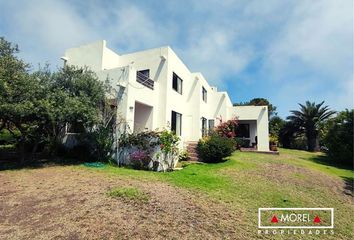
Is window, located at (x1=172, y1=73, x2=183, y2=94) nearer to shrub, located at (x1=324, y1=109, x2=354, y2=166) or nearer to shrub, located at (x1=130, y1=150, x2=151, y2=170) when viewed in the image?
shrub, located at (x1=130, y1=150, x2=151, y2=170)

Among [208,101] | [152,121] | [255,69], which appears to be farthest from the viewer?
[208,101]

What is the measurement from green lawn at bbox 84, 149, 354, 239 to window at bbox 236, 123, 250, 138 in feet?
45.6

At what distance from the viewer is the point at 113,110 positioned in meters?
13.6

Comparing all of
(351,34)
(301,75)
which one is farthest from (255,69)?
(351,34)

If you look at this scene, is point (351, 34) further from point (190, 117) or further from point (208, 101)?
point (208, 101)

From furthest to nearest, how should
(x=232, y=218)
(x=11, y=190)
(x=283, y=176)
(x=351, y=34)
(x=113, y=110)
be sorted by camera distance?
1. (x=113, y=110)
2. (x=283, y=176)
3. (x=351, y=34)
4. (x=11, y=190)
5. (x=232, y=218)

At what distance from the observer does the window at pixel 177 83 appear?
18169 mm

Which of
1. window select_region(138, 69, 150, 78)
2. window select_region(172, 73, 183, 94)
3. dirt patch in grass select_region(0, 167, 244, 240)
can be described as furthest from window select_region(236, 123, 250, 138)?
dirt patch in grass select_region(0, 167, 244, 240)

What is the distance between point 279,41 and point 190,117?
1042 cm

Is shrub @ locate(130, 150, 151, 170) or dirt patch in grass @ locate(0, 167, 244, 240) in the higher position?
shrub @ locate(130, 150, 151, 170)

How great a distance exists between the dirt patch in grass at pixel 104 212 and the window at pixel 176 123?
356 inches

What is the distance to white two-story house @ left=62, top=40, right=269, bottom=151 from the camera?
45.6ft

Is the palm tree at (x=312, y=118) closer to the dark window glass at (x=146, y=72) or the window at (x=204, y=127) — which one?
the window at (x=204, y=127)

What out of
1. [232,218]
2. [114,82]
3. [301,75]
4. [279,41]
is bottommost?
[232,218]
